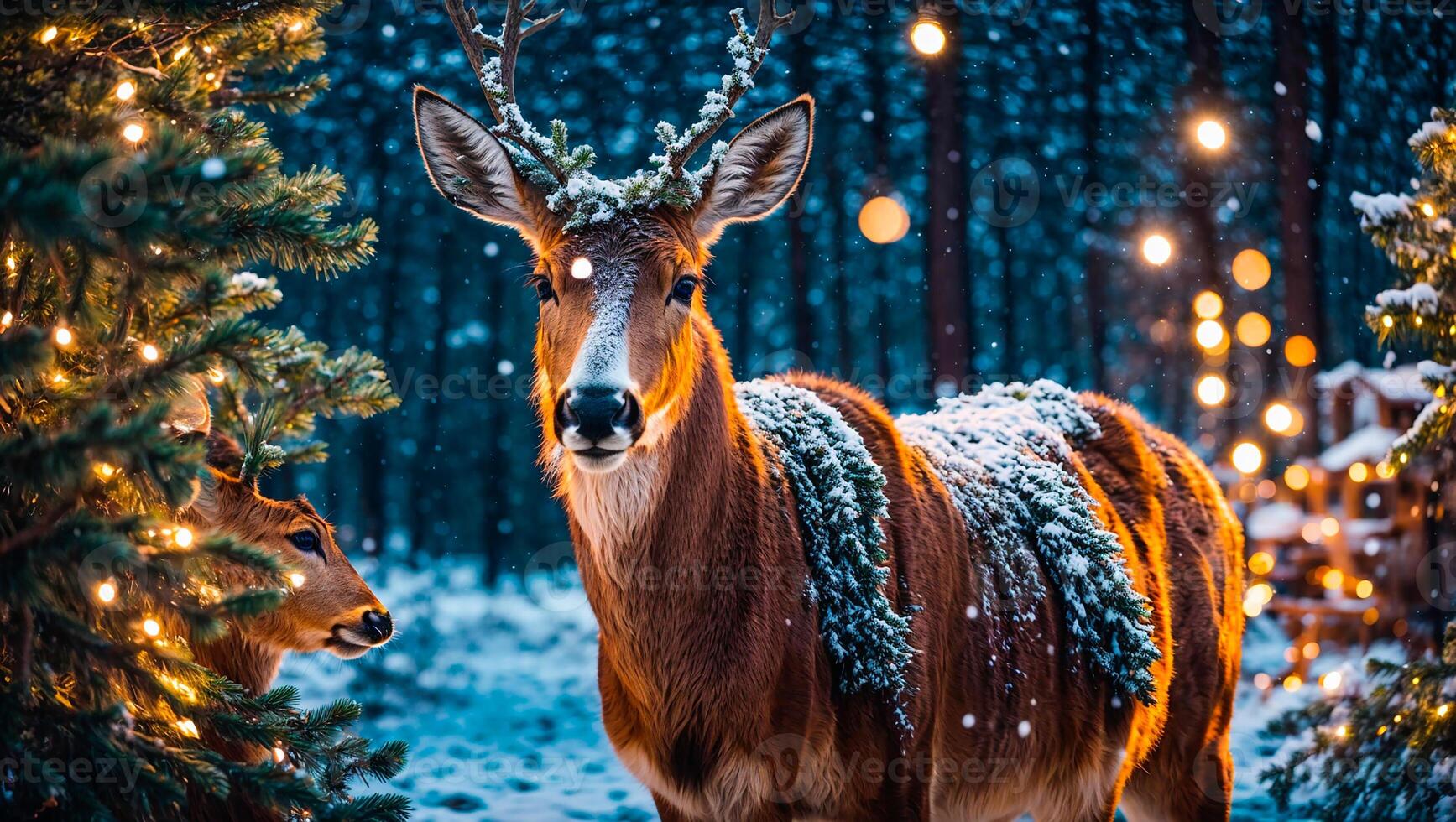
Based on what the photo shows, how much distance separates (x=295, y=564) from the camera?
4.57 meters

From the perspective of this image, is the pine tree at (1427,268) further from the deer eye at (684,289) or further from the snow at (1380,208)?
the deer eye at (684,289)

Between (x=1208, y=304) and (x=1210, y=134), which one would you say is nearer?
(x=1210, y=134)

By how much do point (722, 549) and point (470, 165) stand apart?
Result: 75.3 inches

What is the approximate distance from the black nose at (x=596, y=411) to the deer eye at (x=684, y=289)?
0.73m

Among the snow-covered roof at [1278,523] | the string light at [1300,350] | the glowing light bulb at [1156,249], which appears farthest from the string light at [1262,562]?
the glowing light bulb at [1156,249]

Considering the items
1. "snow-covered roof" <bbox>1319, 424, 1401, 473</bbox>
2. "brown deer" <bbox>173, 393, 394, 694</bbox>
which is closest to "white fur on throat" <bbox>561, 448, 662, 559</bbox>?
"brown deer" <bbox>173, 393, 394, 694</bbox>

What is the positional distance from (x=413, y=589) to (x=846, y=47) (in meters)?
9.74

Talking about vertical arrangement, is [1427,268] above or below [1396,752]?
above

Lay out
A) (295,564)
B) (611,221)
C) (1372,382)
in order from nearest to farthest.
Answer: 1. (611,221)
2. (295,564)
3. (1372,382)

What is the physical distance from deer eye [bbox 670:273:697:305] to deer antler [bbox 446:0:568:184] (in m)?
0.61

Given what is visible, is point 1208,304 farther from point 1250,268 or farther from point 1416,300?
point 1416,300

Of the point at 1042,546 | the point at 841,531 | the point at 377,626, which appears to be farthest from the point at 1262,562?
the point at 377,626

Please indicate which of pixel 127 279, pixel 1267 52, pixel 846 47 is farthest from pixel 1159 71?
pixel 127 279

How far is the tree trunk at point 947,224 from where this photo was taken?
10.1 m
